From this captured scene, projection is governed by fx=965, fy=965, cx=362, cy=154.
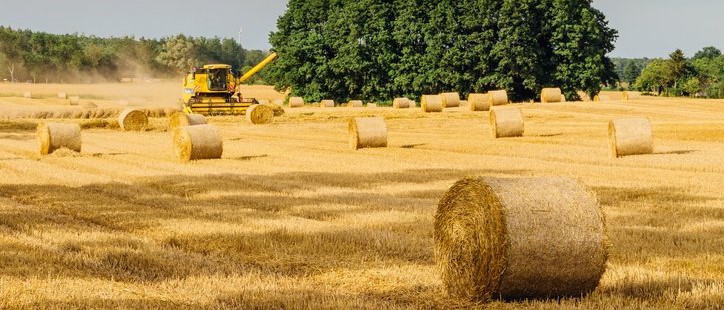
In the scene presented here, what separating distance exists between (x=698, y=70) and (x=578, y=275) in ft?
413

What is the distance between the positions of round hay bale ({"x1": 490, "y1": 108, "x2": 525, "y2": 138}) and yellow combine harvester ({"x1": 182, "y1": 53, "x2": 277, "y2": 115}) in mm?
15711

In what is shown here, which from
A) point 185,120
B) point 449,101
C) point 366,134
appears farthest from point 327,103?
point 366,134

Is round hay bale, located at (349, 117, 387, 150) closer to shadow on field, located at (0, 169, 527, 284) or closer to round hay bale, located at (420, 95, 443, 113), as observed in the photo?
shadow on field, located at (0, 169, 527, 284)

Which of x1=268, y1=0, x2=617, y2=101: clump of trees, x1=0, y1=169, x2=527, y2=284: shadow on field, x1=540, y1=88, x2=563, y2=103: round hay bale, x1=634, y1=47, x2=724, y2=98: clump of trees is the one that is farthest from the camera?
x1=634, y1=47, x2=724, y2=98: clump of trees

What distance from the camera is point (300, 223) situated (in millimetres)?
12711

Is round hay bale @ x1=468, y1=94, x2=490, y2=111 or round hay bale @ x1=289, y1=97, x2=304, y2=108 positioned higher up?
round hay bale @ x1=468, y1=94, x2=490, y2=111

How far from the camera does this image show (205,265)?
10023 millimetres

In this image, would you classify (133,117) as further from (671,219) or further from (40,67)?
(40,67)

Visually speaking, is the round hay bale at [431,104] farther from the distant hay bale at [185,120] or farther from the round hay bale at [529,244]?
the round hay bale at [529,244]

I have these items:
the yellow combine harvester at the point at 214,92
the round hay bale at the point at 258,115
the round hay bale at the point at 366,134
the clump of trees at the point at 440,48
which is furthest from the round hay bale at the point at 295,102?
the round hay bale at the point at 366,134

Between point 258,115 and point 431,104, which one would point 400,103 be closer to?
point 431,104

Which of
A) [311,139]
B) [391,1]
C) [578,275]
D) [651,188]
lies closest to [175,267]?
[578,275]

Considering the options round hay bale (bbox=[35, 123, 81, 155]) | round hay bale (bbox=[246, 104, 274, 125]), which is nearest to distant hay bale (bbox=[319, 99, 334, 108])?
round hay bale (bbox=[246, 104, 274, 125])

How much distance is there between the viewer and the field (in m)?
8.72
